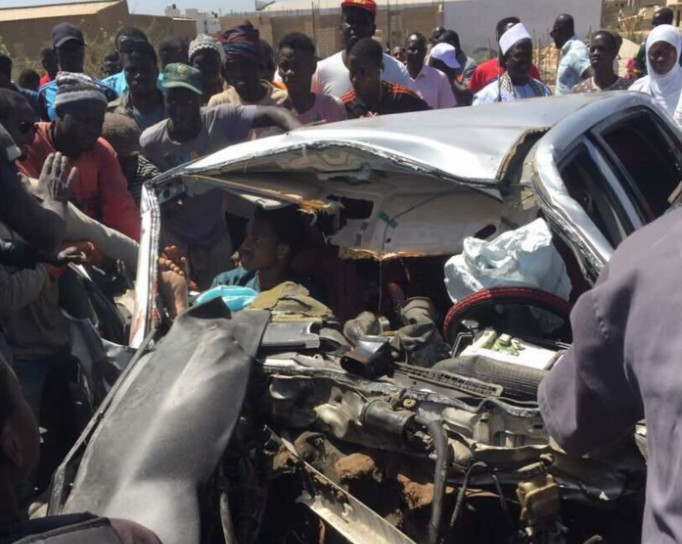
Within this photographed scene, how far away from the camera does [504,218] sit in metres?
3.31

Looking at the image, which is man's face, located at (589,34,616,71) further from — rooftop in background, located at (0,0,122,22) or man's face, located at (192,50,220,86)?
rooftop in background, located at (0,0,122,22)

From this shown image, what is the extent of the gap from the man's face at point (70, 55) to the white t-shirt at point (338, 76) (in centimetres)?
238

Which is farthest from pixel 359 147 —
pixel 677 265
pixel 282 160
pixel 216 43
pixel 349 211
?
pixel 216 43

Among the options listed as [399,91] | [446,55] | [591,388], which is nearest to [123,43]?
[399,91]

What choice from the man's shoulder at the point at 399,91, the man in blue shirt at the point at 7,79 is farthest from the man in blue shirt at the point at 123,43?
the man's shoulder at the point at 399,91

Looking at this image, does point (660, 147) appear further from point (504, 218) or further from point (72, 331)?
point (72, 331)

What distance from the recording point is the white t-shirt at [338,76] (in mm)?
6602

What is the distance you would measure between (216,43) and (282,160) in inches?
167

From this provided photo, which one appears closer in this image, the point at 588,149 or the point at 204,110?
the point at 588,149

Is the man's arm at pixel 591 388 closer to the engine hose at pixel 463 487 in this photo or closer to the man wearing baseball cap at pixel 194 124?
the engine hose at pixel 463 487

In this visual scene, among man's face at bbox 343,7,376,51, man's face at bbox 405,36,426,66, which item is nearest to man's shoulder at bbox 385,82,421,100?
man's face at bbox 343,7,376,51

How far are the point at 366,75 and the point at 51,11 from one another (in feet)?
64.7

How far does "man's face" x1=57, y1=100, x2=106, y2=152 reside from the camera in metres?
4.84

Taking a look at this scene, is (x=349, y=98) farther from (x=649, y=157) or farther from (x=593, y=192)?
(x=593, y=192)
